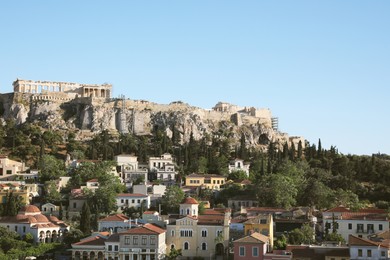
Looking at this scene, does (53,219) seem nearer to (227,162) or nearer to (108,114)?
(227,162)

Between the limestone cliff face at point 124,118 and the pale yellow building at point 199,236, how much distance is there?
48470mm

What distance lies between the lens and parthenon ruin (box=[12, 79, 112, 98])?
371 ft

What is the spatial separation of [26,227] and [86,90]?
56.1 metres

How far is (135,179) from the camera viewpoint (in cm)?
8106

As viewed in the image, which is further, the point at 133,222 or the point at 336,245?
the point at 133,222

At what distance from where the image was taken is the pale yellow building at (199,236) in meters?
55.5

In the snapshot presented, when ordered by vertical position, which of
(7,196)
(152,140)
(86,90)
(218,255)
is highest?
(86,90)

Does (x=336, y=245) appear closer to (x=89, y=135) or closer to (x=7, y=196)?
(x=7, y=196)

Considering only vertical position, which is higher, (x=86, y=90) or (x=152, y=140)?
(x=86, y=90)

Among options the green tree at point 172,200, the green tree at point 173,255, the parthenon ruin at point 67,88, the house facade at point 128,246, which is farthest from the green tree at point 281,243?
the parthenon ruin at point 67,88

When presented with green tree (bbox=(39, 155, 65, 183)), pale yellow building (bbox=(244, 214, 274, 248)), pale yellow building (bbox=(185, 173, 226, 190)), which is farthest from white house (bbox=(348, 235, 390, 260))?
green tree (bbox=(39, 155, 65, 183))

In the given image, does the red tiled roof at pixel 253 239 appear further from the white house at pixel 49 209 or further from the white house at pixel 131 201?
the white house at pixel 49 209

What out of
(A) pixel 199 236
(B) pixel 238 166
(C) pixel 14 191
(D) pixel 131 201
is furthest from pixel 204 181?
(A) pixel 199 236

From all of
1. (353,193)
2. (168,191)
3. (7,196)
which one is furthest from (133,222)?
(353,193)
